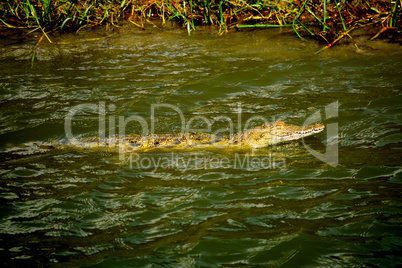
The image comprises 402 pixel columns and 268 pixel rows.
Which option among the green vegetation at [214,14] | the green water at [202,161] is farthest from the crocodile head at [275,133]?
the green vegetation at [214,14]

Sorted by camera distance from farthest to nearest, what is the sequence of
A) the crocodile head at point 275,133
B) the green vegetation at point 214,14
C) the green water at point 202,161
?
the green vegetation at point 214,14 < the crocodile head at point 275,133 < the green water at point 202,161

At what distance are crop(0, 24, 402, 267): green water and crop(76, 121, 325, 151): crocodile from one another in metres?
0.16

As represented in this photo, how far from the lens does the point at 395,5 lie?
23.9 feet

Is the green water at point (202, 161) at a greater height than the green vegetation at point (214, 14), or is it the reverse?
the green vegetation at point (214, 14)

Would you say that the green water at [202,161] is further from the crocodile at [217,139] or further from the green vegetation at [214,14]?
the green vegetation at [214,14]

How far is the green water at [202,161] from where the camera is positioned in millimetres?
3027

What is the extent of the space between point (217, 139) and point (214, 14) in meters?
5.11

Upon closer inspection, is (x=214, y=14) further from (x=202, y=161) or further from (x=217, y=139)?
(x=202, y=161)

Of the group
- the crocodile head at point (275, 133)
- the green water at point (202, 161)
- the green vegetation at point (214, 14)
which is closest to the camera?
the green water at point (202, 161)

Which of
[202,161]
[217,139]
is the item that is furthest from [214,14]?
[202,161]

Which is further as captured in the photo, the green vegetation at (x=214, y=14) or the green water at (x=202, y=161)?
the green vegetation at (x=214, y=14)

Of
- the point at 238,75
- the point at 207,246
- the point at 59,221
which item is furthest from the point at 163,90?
the point at 207,246

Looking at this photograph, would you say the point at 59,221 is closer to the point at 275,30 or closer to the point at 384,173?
the point at 384,173

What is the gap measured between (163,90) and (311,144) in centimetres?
284
